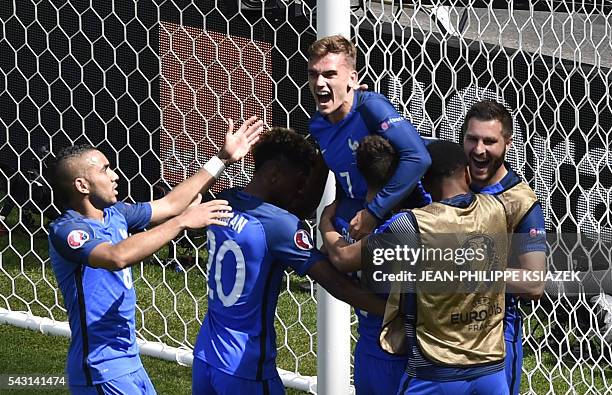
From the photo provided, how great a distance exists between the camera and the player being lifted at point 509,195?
4.14 m

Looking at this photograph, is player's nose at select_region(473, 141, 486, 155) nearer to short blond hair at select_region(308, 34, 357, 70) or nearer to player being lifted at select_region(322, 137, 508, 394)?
player being lifted at select_region(322, 137, 508, 394)

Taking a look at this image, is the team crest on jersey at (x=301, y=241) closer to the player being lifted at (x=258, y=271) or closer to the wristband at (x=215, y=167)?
the player being lifted at (x=258, y=271)

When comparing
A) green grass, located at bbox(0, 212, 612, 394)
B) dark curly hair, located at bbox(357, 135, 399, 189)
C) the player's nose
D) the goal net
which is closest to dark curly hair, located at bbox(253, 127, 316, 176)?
dark curly hair, located at bbox(357, 135, 399, 189)

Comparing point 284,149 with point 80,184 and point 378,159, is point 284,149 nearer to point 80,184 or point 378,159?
point 378,159

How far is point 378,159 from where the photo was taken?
3.92 m

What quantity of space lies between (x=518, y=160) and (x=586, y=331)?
3.97ft

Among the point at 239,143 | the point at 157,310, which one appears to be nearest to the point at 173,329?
the point at 157,310

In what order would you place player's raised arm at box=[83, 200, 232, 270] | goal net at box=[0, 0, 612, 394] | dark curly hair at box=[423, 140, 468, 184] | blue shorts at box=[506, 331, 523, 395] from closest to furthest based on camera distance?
1. dark curly hair at box=[423, 140, 468, 184]
2. player's raised arm at box=[83, 200, 232, 270]
3. blue shorts at box=[506, 331, 523, 395]
4. goal net at box=[0, 0, 612, 394]

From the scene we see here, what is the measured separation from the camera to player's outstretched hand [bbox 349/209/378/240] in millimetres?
3945

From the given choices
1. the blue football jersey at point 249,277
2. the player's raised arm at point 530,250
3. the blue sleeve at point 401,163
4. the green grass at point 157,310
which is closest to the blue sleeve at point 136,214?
the blue football jersey at point 249,277

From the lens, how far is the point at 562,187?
5.93 metres

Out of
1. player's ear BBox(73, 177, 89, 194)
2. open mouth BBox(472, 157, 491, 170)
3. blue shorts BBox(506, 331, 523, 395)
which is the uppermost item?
open mouth BBox(472, 157, 491, 170)

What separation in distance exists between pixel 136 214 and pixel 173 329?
226cm

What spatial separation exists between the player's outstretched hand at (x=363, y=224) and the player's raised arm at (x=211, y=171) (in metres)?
0.59
